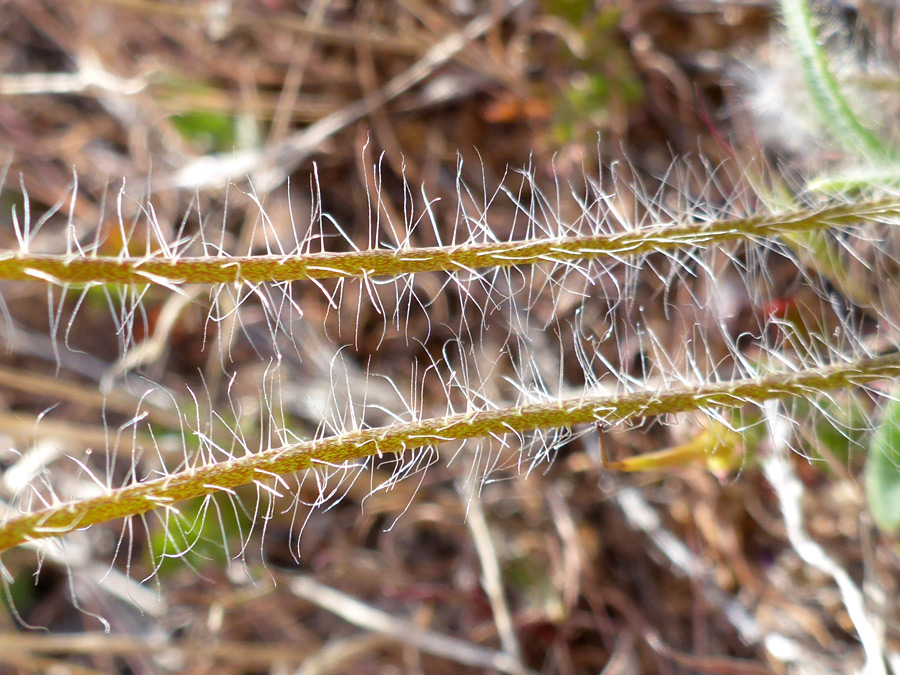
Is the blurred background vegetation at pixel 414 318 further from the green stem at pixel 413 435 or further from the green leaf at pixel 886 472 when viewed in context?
the green stem at pixel 413 435

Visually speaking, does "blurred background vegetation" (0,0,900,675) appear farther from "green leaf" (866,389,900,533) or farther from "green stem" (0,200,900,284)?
"green stem" (0,200,900,284)

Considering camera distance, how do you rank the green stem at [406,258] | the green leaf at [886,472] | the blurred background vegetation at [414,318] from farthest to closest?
the blurred background vegetation at [414,318] < the green leaf at [886,472] < the green stem at [406,258]

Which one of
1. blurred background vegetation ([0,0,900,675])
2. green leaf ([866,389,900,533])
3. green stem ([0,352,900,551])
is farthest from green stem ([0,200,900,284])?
blurred background vegetation ([0,0,900,675])

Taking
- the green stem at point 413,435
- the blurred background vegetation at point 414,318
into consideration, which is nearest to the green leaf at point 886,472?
the green stem at point 413,435

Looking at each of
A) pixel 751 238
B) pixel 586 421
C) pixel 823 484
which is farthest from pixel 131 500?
pixel 823 484

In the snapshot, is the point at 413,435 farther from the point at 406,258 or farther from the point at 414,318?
the point at 414,318

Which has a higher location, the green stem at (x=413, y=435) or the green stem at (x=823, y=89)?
the green stem at (x=823, y=89)
